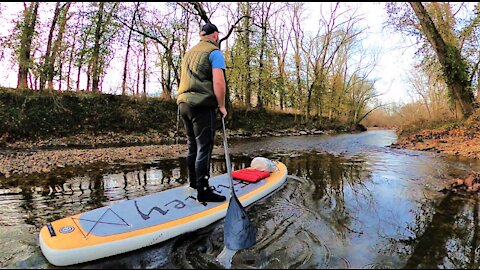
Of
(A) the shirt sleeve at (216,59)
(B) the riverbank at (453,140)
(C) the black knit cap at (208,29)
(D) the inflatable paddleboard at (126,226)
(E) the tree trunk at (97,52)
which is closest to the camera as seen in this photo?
(D) the inflatable paddleboard at (126,226)

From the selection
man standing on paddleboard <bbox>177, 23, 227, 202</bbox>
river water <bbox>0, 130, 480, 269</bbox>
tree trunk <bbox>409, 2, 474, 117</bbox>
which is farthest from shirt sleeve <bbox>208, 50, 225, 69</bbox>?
tree trunk <bbox>409, 2, 474, 117</bbox>

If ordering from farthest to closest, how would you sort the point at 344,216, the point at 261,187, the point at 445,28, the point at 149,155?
the point at 445,28 → the point at 149,155 → the point at 261,187 → the point at 344,216

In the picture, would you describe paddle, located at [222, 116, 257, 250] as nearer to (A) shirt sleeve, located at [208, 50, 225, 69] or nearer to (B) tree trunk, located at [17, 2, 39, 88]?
(A) shirt sleeve, located at [208, 50, 225, 69]

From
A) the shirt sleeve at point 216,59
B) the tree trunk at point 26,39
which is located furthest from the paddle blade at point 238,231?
the tree trunk at point 26,39

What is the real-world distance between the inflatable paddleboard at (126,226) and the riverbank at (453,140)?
25.2 ft

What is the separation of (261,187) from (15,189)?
12.2ft

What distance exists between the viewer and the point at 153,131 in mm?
16625

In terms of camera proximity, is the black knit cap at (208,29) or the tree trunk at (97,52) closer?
the black knit cap at (208,29)

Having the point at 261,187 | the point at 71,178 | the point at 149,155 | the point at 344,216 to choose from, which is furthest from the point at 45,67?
the point at 344,216

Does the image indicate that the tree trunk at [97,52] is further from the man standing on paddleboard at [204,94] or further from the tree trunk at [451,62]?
the man standing on paddleboard at [204,94]

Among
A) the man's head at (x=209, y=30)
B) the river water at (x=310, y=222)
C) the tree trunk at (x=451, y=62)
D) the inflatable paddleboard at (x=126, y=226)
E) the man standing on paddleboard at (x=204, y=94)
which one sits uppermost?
A: the tree trunk at (x=451, y=62)

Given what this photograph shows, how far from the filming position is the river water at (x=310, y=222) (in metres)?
2.25

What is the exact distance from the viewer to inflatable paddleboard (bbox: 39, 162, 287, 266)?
7.24 ft

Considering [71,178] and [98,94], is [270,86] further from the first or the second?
[71,178]
